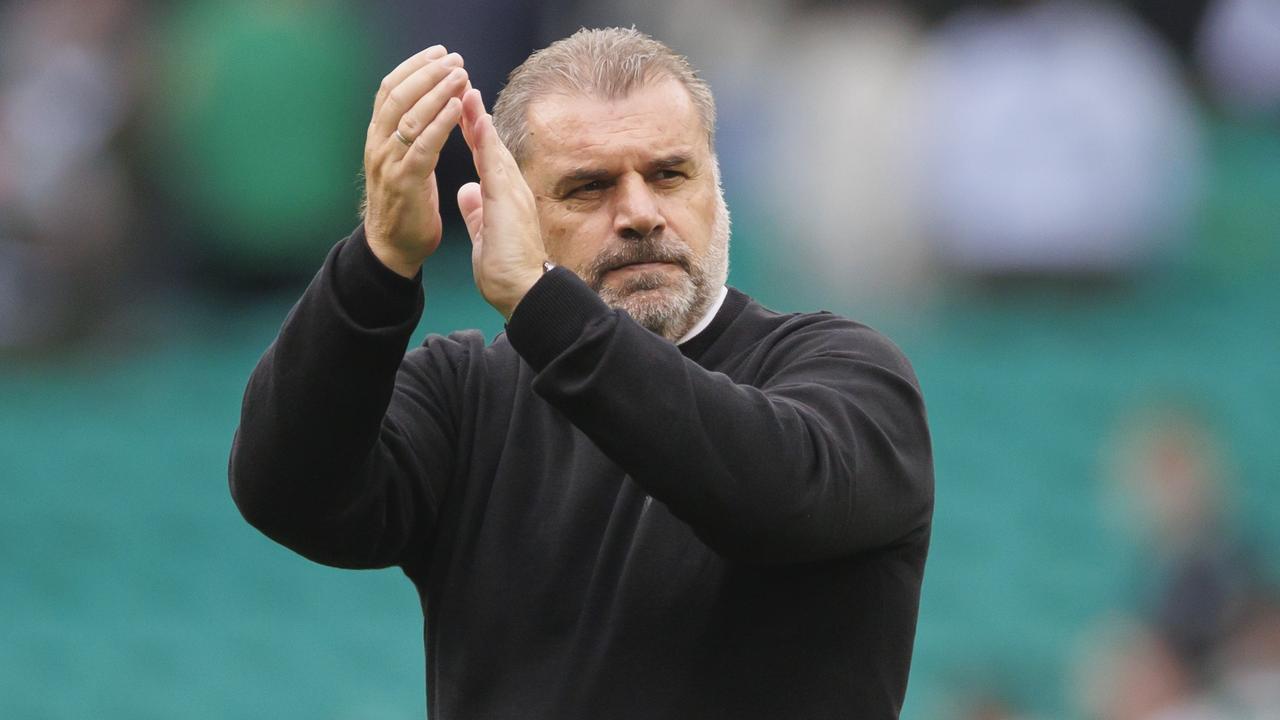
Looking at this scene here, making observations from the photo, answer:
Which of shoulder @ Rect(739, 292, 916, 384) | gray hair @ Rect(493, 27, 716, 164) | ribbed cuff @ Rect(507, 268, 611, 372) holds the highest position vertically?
gray hair @ Rect(493, 27, 716, 164)

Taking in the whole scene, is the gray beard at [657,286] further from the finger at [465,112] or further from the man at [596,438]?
the finger at [465,112]

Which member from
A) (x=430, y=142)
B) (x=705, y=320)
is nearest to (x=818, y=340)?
(x=705, y=320)

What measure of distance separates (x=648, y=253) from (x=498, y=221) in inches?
10.7

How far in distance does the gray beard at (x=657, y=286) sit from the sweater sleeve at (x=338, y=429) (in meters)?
0.25

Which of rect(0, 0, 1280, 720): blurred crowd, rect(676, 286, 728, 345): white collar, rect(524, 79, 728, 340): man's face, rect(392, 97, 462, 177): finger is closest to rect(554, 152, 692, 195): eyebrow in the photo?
rect(524, 79, 728, 340): man's face

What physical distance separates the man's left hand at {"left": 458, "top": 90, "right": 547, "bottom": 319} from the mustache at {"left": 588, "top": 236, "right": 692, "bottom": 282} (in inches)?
7.6

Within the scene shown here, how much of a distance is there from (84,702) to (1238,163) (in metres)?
4.83

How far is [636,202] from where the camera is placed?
2195 millimetres

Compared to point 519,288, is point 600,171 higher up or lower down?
higher up

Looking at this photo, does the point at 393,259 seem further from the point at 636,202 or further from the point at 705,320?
the point at 705,320

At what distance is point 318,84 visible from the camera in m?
6.98

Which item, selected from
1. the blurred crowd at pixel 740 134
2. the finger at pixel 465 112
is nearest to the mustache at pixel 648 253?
the finger at pixel 465 112

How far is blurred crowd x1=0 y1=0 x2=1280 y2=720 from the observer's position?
23.0 ft

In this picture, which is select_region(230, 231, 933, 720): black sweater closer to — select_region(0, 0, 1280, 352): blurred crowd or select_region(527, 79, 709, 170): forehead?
select_region(527, 79, 709, 170): forehead
